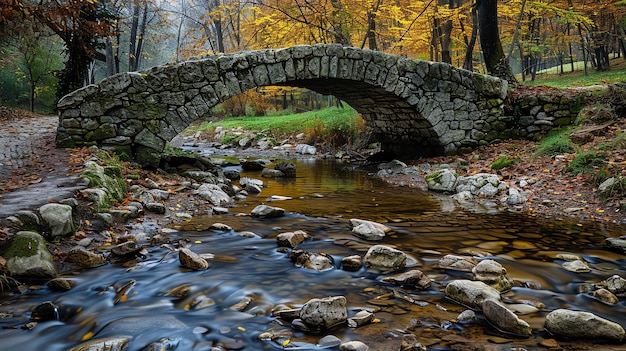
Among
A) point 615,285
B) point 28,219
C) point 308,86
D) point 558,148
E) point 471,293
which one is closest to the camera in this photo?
point 471,293

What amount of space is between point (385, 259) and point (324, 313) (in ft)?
3.50

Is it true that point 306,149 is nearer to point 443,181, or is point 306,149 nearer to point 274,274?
point 443,181

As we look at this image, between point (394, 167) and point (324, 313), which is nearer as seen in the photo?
point (324, 313)

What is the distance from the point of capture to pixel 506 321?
219cm

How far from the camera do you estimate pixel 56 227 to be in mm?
3441

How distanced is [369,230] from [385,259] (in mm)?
884

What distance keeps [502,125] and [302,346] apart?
8.84 metres

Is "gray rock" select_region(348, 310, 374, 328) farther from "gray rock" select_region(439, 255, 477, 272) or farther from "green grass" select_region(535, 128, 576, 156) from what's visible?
"green grass" select_region(535, 128, 576, 156)

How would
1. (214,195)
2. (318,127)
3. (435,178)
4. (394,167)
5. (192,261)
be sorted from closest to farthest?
(192,261), (214,195), (435,178), (394,167), (318,127)

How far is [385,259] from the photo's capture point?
3189 mm

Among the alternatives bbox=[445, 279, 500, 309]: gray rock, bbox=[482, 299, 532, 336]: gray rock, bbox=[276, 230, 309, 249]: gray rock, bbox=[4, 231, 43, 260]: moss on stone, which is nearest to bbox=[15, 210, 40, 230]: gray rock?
bbox=[4, 231, 43, 260]: moss on stone

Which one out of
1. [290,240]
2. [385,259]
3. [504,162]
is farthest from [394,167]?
[385,259]

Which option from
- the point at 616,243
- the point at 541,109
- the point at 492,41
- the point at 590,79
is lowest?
the point at 616,243

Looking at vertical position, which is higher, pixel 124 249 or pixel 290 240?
pixel 124 249
